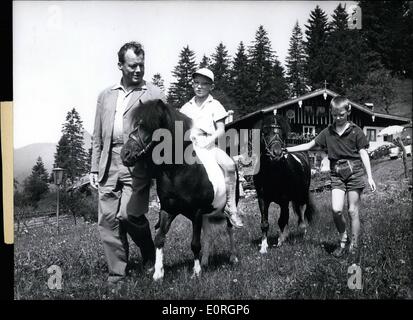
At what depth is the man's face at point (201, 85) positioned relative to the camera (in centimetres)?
493

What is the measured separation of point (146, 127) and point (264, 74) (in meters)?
2.95

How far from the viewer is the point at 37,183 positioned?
640cm

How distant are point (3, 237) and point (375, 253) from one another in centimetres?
414

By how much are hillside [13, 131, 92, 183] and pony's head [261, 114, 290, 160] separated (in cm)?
238

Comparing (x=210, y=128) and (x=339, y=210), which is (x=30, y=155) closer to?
(x=210, y=128)

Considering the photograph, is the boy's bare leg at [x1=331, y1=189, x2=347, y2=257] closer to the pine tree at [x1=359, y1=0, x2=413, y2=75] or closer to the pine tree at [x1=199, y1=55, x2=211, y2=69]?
the pine tree at [x1=359, y1=0, x2=413, y2=75]

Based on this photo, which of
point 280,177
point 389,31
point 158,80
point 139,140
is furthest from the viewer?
point 280,177

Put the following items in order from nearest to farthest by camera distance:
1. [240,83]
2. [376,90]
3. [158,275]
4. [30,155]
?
[158,275], [30,155], [240,83], [376,90]

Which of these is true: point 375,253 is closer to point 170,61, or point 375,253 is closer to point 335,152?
point 335,152

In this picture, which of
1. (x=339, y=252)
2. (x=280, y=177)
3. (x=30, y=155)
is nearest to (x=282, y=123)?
(x=280, y=177)

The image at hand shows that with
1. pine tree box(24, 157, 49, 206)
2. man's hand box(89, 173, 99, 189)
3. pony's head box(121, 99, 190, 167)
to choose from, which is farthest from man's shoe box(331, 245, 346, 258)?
pine tree box(24, 157, 49, 206)

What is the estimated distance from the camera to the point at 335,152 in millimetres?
5066
